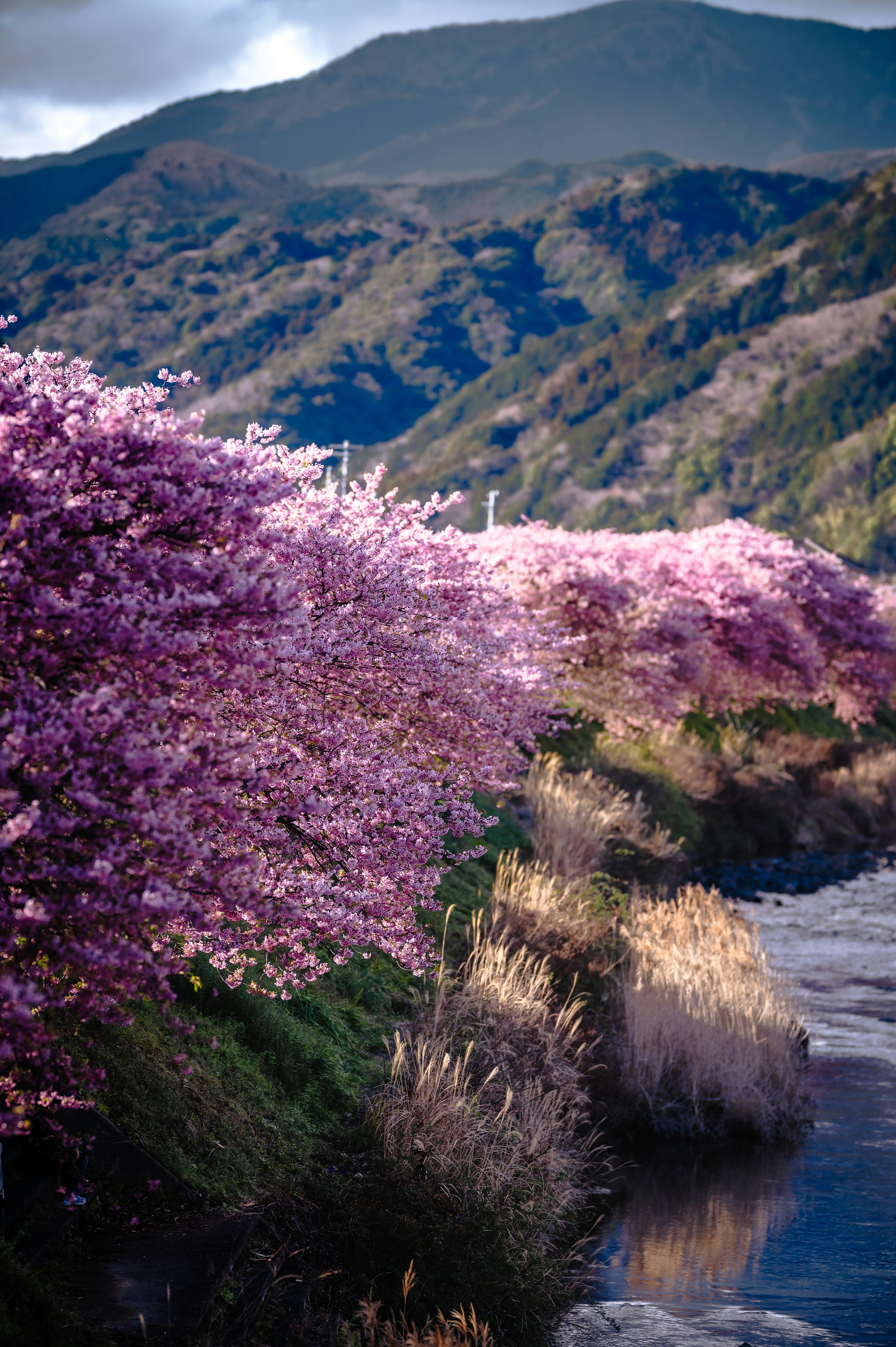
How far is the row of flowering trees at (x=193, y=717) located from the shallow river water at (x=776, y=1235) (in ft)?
10.3

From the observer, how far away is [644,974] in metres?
12.6

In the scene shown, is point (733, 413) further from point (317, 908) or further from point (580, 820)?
point (317, 908)

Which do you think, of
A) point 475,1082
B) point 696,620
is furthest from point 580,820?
point 696,620

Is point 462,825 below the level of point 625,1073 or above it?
above

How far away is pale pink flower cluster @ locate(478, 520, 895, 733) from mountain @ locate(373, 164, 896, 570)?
3166 inches

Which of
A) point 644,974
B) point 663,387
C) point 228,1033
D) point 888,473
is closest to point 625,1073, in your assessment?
point 644,974

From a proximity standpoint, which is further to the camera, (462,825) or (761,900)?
(761,900)

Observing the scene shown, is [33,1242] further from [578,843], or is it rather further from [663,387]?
[663,387]

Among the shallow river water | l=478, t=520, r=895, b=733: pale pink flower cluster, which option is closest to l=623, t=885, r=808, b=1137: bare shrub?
the shallow river water

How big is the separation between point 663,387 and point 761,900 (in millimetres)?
151737

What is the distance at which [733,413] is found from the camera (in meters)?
153

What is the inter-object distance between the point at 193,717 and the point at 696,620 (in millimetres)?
22050

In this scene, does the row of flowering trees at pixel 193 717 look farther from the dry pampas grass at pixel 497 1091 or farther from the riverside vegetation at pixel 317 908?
the dry pampas grass at pixel 497 1091

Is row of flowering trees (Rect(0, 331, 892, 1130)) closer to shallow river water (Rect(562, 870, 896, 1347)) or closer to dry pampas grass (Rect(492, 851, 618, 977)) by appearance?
dry pampas grass (Rect(492, 851, 618, 977))
